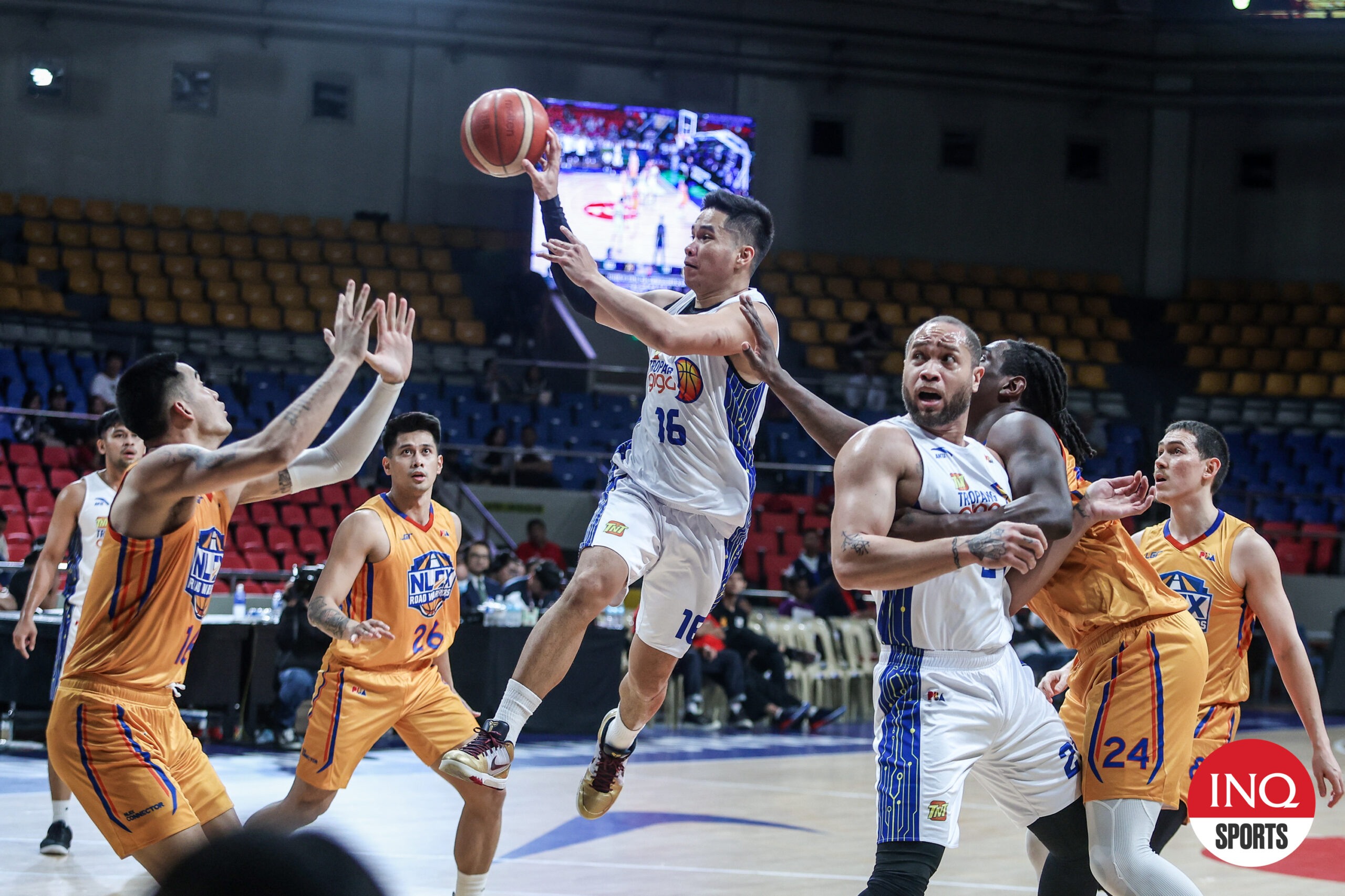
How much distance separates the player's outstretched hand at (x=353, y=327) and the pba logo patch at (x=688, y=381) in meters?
1.49

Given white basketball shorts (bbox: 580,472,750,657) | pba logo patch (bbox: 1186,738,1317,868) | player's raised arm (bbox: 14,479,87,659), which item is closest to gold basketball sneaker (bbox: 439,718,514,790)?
white basketball shorts (bbox: 580,472,750,657)

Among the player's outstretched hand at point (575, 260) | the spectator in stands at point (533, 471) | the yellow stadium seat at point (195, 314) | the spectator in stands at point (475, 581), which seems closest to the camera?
the player's outstretched hand at point (575, 260)

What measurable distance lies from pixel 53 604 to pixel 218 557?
20.1ft

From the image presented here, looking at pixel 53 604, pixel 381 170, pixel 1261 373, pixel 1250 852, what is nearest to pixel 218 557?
pixel 1250 852

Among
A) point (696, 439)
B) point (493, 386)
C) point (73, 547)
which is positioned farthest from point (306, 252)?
point (696, 439)

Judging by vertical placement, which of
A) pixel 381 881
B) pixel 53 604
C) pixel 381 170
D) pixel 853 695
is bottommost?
pixel 853 695

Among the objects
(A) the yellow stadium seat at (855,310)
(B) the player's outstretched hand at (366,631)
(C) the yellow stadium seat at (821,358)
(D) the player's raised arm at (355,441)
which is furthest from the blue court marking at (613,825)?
Result: (A) the yellow stadium seat at (855,310)

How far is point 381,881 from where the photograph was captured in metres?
1.87

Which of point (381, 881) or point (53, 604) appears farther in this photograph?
point (53, 604)

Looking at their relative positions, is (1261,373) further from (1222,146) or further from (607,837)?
(607,837)

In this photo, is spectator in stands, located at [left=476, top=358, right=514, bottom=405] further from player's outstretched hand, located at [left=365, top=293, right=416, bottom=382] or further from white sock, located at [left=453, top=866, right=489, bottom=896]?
player's outstretched hand, located at [left=365, top=293, right=416, bottom=382]

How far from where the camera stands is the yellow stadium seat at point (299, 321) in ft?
60.6

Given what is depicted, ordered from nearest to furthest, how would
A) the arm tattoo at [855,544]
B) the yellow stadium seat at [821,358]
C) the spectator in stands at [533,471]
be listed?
the arm tattoo at [855,544] < the spectator in stands at [533,471] < the yellow stadium seat at [821,358]

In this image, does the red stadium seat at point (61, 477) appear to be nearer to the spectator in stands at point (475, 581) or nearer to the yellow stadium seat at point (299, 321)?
the spectator in stands at point (475, 581)
